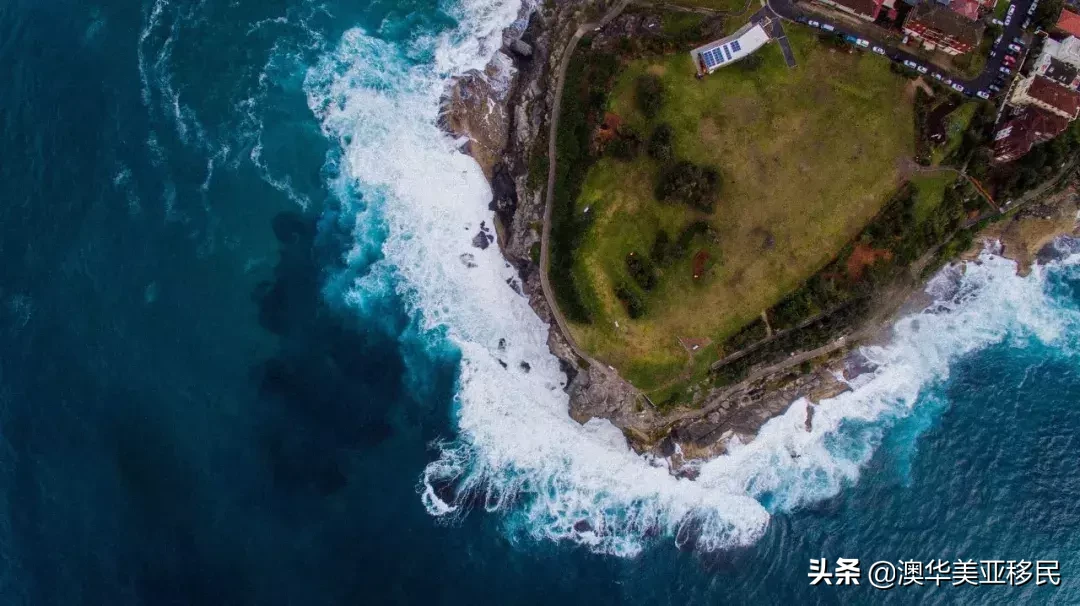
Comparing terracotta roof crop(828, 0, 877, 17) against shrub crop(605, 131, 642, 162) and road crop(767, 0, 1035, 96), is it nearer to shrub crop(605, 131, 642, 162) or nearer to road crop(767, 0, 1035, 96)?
road crop(767, 0, 1035, 96)

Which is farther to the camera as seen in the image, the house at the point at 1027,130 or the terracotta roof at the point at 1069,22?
the terracotta roof at the point at 1069,22

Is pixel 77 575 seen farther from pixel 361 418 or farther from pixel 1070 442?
pixel 1070 442

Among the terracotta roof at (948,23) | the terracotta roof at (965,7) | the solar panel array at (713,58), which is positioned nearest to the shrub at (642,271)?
the solar panel array at (713,58)

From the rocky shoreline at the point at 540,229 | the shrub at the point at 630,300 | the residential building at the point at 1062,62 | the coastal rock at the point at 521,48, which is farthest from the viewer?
the coastal rock at the point at 521,48

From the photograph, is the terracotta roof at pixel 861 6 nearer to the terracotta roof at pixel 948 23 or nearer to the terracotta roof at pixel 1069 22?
the terracotta roof at pixel 948 23

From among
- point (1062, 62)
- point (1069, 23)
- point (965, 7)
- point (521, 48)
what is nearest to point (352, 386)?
point (521, 48)

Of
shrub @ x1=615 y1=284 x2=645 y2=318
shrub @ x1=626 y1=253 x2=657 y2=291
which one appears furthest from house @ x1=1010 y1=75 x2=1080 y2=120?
shrub @ x1=615 y1=284 x2=645 y2=318

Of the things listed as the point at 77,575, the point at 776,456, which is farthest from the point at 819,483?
the point at 77,575
